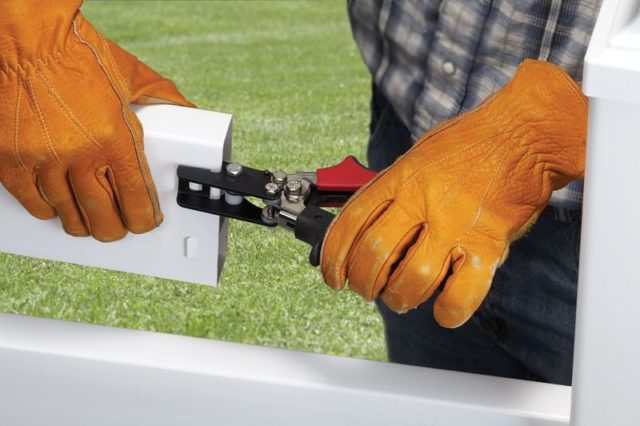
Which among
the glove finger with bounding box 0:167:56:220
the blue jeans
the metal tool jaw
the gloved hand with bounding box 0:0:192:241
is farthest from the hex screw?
the blue jeans

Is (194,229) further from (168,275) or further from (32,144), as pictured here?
(32,144)

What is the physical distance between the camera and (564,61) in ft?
3.49

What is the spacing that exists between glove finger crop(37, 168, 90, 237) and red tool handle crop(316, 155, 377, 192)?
0.77ft

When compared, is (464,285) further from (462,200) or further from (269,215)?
(269,215)

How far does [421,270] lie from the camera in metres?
0.85

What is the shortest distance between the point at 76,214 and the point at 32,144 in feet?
0.34

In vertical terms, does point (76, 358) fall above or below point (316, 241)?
below

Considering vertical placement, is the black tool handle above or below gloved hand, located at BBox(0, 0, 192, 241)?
below

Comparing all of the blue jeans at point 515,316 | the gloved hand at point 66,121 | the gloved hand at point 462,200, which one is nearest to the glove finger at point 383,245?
the gloved hand at point 462,200

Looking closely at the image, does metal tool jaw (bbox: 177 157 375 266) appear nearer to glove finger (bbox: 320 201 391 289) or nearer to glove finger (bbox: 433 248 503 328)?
glove finger (bbox: 320 201 391 289)

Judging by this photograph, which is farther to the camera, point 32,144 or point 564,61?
point 564,61

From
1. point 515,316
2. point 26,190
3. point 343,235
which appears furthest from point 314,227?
point 515,316

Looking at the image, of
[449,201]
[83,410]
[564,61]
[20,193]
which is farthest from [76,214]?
[564,61]

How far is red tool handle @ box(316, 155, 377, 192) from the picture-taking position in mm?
986
